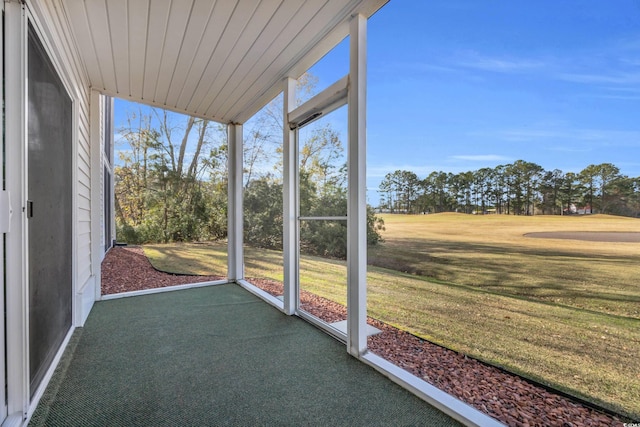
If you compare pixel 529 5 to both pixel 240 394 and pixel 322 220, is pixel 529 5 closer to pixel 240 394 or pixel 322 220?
pixel 322 220

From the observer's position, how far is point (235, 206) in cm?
465

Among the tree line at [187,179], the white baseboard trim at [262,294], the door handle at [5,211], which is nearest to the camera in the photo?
the door handle at [5,211]

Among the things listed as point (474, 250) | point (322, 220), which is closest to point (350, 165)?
point (322, 220)

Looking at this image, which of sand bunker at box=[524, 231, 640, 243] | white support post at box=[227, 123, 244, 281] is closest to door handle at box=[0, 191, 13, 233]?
sand bunker at box=[524, 231, 640, 243]

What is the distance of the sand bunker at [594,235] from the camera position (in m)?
1.43

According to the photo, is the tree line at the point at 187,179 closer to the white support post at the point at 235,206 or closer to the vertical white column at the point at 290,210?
the white support post at the point at 235,206

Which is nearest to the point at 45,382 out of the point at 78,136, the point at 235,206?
the point at 78,136

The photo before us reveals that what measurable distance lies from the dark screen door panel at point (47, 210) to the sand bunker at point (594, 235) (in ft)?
9.33

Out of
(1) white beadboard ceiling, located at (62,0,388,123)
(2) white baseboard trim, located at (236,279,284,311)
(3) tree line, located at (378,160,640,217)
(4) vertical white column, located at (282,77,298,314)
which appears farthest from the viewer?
(2) white baseboard trim, located at (236,279,284,311)

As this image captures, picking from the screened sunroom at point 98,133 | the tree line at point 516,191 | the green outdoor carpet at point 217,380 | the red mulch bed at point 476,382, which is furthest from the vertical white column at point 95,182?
the tree line at point 516,191

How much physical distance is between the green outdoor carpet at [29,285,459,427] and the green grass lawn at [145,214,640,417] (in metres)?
0.70

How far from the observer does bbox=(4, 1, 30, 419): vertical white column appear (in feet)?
4.79

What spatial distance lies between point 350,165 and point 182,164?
3692mm

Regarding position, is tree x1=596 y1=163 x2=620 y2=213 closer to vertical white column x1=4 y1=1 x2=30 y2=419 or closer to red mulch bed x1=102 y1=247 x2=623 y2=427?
red mulch bed x1=102 y1=247 x2=623 y2=427
